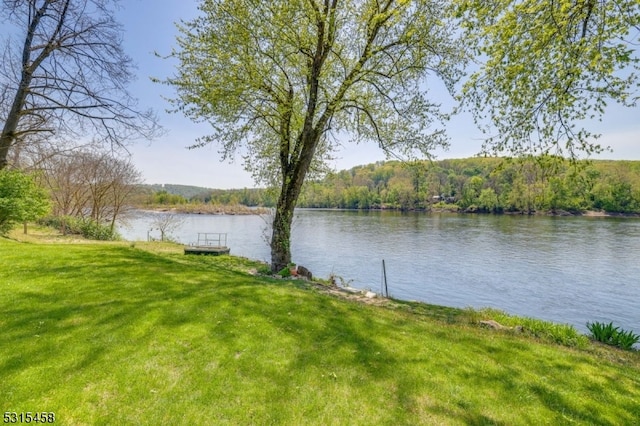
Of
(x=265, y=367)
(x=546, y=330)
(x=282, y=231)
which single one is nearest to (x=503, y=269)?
(x=546, y=330)

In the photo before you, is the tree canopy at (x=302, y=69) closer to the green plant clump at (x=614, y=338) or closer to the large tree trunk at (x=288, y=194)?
the large tree trunk at (x=288, y=194)

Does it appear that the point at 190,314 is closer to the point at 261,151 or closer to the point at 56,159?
the point at 261,151

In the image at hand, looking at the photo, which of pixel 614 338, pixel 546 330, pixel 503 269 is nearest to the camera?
pixel 546 330

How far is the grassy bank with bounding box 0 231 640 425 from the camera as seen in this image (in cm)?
347

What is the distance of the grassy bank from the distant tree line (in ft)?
12.1

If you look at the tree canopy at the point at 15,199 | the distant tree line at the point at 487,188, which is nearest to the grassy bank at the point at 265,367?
the distant tree line at the point at 487,188

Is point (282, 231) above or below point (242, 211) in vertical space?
above

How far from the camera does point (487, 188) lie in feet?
297

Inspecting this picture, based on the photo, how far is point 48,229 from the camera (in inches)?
1094

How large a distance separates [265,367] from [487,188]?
99246mm

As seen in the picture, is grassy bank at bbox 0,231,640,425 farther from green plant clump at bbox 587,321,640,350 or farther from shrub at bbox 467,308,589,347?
green plant clump at bbox 587,321,640,350

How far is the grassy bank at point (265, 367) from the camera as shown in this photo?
11.4 feet

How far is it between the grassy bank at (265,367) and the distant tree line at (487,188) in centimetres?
367

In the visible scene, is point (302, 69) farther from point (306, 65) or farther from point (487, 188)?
point (487, 188)
